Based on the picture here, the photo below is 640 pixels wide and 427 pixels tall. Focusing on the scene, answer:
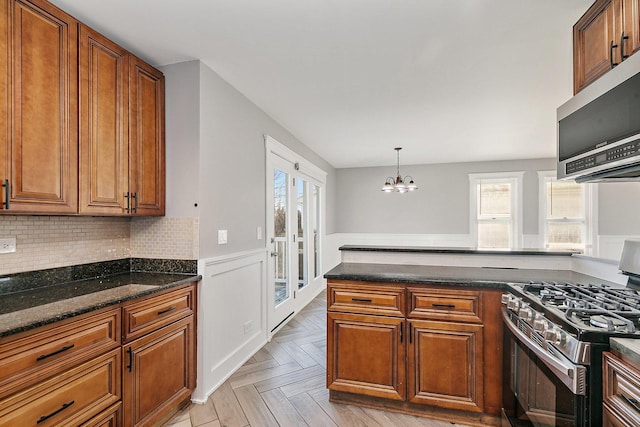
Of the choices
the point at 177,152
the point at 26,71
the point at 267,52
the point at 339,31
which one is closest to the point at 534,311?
the point at 339,31

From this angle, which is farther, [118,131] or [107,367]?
[118,131]

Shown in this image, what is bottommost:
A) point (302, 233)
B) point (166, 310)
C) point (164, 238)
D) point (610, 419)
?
point (610, 419)

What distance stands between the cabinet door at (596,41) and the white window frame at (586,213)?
4.48 meters

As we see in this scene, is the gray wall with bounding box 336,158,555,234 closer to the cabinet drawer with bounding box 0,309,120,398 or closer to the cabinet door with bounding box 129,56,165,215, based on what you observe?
the cabinet door with bounding box 129,56,165,215

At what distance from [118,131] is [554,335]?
8.51 ft

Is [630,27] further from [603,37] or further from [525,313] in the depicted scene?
[525,313]

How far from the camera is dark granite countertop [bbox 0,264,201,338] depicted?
137 cm

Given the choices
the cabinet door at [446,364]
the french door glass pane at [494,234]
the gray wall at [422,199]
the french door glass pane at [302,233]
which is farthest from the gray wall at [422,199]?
the cabinet door at [446,364]

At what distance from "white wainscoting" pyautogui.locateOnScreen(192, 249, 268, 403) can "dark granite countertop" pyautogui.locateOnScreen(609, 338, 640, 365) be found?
224 centimetres

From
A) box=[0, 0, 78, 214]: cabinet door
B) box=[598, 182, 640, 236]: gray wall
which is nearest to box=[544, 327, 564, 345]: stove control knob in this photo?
box=[598, 182, 640, 236]: gray wall

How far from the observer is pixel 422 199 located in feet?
21.3

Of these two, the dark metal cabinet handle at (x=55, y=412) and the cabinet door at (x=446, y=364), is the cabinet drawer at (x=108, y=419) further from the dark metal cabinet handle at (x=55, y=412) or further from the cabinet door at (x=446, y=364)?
the cabinet door at (x=446, y=364)

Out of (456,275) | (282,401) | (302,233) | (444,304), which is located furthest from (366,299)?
(302,233)

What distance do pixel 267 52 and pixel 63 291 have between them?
1946 millimetres
